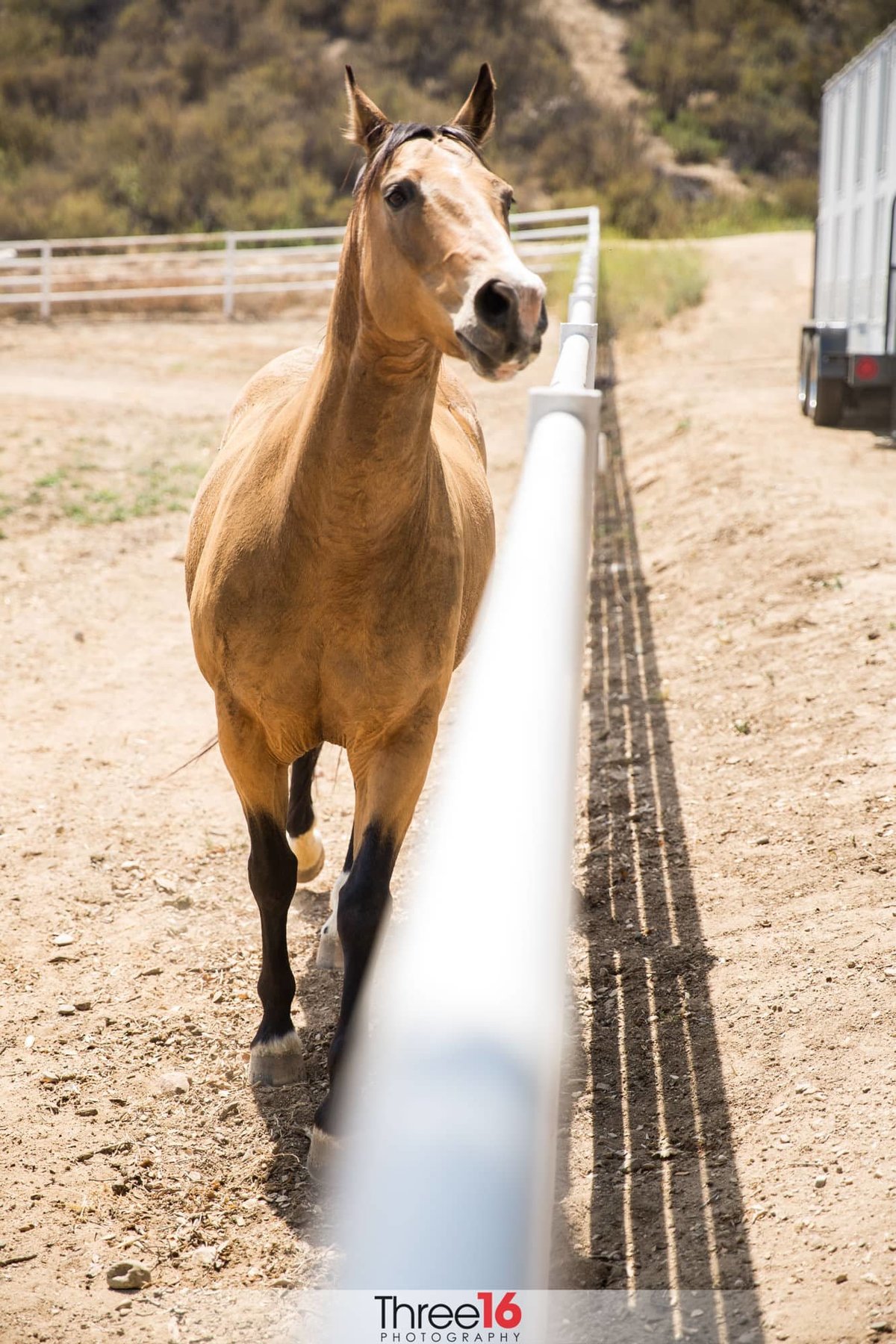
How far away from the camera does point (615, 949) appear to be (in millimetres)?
3783

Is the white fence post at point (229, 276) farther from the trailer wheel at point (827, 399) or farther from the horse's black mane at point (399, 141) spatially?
the horse's black mane at point (399, 141)

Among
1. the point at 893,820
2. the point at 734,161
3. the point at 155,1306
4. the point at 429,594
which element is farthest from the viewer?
the point at 734,161

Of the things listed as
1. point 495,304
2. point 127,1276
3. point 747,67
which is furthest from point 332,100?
point 127,1276

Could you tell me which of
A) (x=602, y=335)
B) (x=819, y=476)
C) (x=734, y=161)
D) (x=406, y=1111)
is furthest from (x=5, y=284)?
(x=406, y=1111)

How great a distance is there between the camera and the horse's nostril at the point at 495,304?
6.71ft

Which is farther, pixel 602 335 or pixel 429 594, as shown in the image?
pixel 602 335

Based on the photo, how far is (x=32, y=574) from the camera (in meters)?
8.10

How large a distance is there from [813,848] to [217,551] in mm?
2144

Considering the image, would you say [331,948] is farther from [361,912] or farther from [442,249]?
[442,249]

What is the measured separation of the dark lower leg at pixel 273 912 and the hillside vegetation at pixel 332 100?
24495mm

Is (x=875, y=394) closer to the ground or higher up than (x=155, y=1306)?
higher up

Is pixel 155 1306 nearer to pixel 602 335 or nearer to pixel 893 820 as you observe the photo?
pixel 893 820

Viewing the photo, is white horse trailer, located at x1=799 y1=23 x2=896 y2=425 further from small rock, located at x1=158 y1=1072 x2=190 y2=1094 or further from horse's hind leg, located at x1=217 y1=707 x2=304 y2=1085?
small rock, located at x1=158 y1=1072 x2=190 y2=1094

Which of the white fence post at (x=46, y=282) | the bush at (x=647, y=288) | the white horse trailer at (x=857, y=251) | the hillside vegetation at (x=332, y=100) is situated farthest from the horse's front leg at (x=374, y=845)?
the hillside vegetation at (x=332, y=100)
